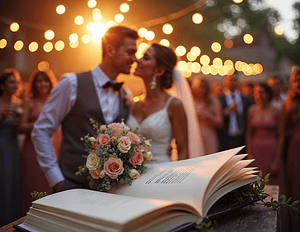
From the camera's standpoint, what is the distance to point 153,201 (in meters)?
0.99

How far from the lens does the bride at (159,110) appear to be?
106 inches

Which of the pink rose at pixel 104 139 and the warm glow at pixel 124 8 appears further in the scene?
the warm glow at pixel 124 8

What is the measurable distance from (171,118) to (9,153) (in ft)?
8.67

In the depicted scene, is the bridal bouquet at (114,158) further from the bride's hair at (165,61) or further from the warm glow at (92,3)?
the warm glow at (92,3)

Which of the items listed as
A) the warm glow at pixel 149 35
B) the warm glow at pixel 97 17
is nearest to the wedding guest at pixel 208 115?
the warm glow at pixel 149 35

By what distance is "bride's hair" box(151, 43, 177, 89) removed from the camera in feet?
9.59

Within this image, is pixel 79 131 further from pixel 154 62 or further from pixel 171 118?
pixel 154 62

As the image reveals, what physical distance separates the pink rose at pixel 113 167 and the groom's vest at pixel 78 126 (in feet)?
2.77

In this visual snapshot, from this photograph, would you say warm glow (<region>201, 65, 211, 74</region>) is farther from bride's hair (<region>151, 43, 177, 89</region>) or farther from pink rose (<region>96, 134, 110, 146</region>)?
pink rose (<region>96, 134, 110, 146</region>)

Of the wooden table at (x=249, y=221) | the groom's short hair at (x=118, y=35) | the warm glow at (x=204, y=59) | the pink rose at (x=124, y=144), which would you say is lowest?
the wooden table at (x=249, y=221)

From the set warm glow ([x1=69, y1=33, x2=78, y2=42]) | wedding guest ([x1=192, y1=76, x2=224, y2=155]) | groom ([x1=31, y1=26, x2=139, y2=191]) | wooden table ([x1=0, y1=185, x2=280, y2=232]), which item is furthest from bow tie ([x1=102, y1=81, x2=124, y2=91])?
wedding guest ([x1=192, y1=76, x2=224, y2=155])

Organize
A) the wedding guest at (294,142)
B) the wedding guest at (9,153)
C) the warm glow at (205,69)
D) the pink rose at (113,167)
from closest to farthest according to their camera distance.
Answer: the pink rose at (113,167) < the wedding guest at (9,153) < the wedding guest at (294,142) < the warm glow at (205,69)

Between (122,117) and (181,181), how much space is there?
1.42 meters

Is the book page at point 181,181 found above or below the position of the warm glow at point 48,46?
below
